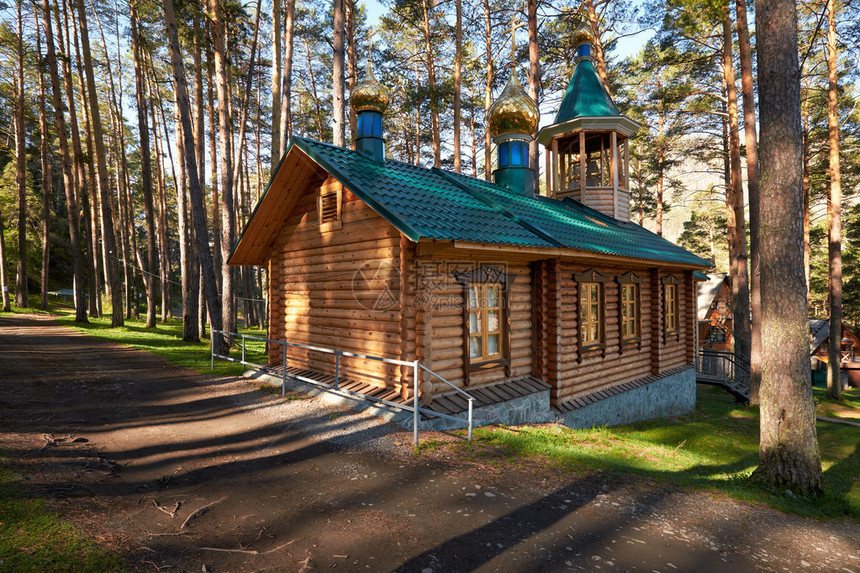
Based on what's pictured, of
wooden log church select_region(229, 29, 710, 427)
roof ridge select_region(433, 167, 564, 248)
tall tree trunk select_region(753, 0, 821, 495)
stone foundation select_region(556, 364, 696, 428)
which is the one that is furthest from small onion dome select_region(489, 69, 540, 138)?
stone foundation select_region(556, 364, 696, 428)

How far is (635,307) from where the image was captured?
1266cm

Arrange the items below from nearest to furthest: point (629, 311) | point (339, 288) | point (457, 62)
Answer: point (339, 288) → point (629, 311) → point (457, 62)

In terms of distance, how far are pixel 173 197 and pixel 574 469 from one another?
149 ft

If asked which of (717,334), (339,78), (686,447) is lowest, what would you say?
(717,334)

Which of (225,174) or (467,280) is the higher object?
(225,174)

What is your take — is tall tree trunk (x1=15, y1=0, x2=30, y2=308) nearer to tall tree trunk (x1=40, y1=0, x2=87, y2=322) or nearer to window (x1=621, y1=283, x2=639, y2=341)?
tall tree trunk (x1=40, y1=0, x2=87, y2=322)

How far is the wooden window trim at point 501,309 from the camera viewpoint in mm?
7992

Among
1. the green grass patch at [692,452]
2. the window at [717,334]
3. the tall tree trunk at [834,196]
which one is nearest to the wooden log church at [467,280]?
the green grass patch at [692,452]

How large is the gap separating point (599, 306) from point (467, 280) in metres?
4.79

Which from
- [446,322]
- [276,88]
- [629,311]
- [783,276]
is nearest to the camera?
[783,276]

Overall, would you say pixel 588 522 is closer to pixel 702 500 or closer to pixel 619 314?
pixel 702 500

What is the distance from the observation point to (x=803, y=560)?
4.03 m

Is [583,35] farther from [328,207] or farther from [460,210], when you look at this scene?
[328,207]

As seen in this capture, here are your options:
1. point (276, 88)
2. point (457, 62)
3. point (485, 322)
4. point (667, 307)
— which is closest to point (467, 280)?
point (485, 322)
